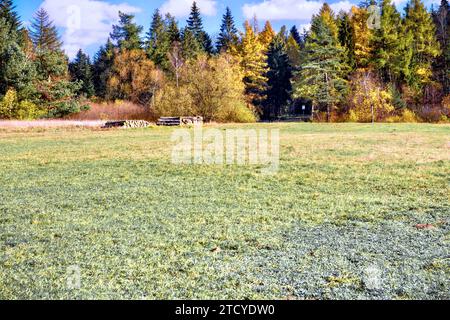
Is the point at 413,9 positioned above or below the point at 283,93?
above

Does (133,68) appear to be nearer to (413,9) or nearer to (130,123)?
(130,123)

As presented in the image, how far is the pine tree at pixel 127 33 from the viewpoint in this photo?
5762 cm

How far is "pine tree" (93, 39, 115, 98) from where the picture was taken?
5641 cm

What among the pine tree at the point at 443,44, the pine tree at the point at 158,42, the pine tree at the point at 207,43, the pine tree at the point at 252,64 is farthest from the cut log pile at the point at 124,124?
the pine tree at the point at 207,43

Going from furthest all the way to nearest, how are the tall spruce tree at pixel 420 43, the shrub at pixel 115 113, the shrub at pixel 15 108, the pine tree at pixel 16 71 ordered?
the tall spruce tree at pixel 420 43 < the shrub at pixel 115 113 < the pine tree at pixel 16 71 < the shrub at pixel 15 108

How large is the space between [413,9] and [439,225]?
5200cm

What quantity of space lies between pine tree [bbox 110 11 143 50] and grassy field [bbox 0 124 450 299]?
49674 millimetres

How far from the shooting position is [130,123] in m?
31.3

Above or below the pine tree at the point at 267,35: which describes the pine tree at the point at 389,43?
below

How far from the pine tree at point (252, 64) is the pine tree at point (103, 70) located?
16769mm

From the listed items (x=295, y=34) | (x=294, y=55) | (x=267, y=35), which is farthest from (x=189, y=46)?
(x=295, y=34)

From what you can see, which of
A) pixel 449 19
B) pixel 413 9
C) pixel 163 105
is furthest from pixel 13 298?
pixel 449 19

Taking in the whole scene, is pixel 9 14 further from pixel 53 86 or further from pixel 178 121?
pixel 178 121

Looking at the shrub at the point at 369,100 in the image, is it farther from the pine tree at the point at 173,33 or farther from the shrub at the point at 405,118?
the pine tree at the point at 173,33
